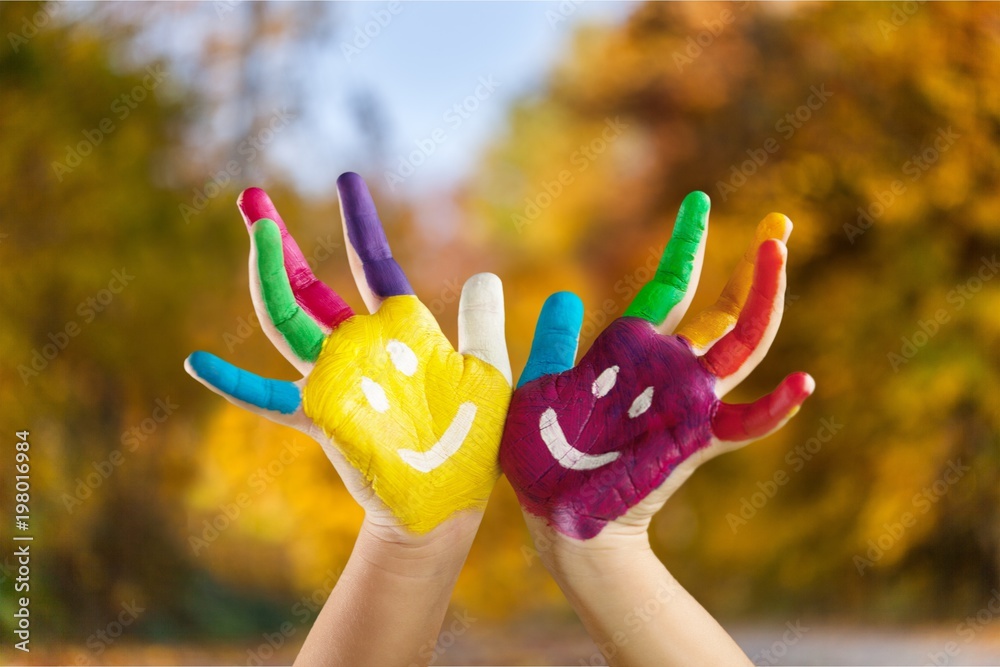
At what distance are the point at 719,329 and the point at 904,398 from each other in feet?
5.77

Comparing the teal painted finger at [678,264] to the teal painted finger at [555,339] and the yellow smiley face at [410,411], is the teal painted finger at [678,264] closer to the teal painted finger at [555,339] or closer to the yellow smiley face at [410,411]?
the teal painted finger at [555,339]

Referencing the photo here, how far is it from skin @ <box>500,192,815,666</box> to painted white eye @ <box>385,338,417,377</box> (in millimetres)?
125

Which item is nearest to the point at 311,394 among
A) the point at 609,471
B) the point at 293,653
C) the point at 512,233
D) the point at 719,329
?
the point at 609,471

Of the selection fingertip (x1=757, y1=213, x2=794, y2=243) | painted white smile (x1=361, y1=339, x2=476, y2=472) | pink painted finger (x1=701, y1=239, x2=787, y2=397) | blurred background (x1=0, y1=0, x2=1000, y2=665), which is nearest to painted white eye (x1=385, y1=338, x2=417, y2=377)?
painted white smile (x1=361, y1=339, x2=476, y2=472)

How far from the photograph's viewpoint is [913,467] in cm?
261

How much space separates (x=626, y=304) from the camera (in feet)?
8.47

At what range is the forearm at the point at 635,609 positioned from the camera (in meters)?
1.03

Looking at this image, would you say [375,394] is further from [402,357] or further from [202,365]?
[202,365]

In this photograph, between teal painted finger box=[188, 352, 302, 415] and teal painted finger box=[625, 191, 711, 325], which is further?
teal painted finger box=[625, 191, 711, 325]

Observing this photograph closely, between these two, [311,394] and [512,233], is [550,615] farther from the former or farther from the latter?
[311,394]

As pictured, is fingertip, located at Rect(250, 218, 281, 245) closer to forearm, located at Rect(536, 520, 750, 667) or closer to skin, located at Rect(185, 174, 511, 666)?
skin, located at Rect(185, 174, 511, 666)

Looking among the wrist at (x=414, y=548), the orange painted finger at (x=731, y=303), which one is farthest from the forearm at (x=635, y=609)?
the orange painted finger at (x=731, y=303)

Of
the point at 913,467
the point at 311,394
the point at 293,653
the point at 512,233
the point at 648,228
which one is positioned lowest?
the point at 913,467

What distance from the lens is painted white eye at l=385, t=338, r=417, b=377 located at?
1088 millimetres
